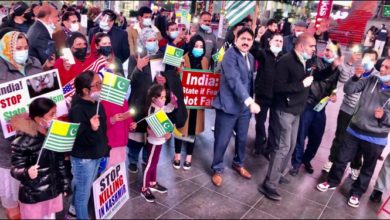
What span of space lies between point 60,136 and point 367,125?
11.1 feet

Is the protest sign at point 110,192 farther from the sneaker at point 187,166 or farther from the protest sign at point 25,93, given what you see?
the sneaker at point 187,166

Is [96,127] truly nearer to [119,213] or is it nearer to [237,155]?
[119,213]

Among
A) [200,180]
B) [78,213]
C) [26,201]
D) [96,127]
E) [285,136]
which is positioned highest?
[96,127]

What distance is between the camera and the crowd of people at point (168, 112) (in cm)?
286

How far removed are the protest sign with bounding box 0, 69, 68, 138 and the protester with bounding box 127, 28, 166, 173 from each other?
2.96ft

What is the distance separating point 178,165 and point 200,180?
0.45 m

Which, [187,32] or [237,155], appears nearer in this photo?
[237,155]

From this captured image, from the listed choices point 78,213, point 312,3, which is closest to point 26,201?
point 78,213

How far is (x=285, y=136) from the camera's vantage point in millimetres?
3984

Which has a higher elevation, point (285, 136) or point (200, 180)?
point (285, 136)

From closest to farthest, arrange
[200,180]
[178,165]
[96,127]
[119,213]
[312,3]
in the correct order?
1. [96,127]
2. [119,213]
3. [200,180]
4. [178,165]
5. [312,3]

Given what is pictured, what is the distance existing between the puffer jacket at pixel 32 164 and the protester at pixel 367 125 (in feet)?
11.0

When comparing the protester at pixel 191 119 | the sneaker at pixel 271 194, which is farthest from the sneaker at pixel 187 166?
the sneaker at pixel 271 194

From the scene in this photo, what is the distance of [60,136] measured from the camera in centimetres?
255
